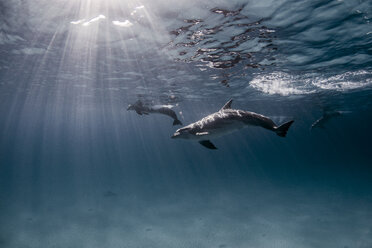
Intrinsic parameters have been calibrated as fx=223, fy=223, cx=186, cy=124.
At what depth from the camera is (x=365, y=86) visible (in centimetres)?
2283

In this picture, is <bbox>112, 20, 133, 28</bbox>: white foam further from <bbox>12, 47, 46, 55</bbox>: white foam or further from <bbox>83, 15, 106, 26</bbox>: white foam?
<bbox>12, 47, 46, 55</bbox>: white foam

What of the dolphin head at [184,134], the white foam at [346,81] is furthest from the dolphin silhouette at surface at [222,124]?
the white foam at [346,81]

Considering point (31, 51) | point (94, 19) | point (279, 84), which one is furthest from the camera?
point (279, 84)

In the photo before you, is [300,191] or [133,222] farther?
[300,191]

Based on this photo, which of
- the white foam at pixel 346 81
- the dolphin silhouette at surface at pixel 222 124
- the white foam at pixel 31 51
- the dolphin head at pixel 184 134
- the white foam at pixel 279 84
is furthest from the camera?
the white foam at pixel 279 84

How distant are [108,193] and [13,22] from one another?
22579 millimetres

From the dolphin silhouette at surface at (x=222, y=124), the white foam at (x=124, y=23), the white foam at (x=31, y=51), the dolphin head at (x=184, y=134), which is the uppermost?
the white foam at (x=124, y=23)

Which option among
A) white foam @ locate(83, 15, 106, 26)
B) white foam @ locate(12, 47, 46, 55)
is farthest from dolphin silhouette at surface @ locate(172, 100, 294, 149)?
white foam @ locate(12, 47, 46, 55)

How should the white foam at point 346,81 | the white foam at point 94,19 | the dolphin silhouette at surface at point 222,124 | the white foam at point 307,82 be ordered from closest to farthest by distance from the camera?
the dolphin silhouette at surface at point 222,124 → the white foam at point 94,19 → the white foam at point 346,81 → the white foam at point 307,82

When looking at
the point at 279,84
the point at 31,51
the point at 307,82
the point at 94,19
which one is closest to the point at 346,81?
the point at 307,82

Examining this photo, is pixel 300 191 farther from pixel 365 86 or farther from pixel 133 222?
pixel 133 222

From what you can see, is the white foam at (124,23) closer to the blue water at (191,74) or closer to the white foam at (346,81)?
the blue water at (191,74)

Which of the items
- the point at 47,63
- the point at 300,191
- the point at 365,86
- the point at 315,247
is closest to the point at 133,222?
the point at 315,247

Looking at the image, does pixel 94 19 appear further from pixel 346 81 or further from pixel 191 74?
pixel 346 81
